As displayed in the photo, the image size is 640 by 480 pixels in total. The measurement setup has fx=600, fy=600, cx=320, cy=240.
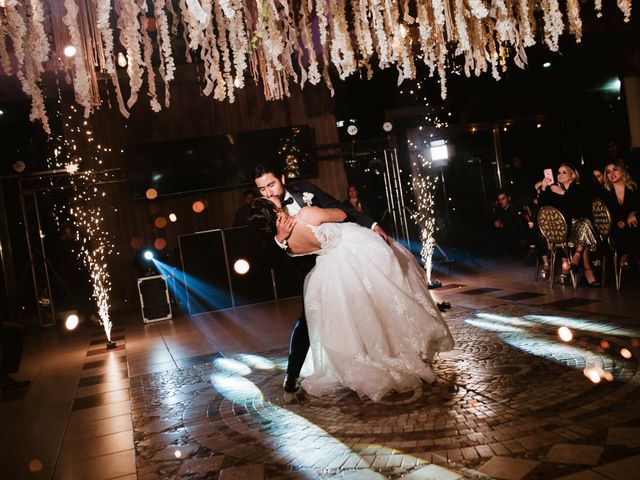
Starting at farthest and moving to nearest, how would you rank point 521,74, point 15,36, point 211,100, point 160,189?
point 521,74 < point 211,100 < point 160,189 < point 15,36

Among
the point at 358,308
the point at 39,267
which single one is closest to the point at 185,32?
the point at 358,308

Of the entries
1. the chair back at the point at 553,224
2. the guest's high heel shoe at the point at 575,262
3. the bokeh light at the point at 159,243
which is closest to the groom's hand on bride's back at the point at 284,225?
the chair back at the point at 553,224

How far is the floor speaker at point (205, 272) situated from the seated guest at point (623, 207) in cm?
566

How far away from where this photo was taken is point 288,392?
3922 millimetres

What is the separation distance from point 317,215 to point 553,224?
3.75 metres

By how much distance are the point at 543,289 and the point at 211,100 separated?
7.06m

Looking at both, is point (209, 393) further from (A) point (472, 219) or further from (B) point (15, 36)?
(A) point (472, 219)

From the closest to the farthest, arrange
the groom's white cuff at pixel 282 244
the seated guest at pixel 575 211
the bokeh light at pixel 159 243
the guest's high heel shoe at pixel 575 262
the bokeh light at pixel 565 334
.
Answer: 1. the groom's white cuff at pixel 282 244
2. the bokeh light at pixel 565 334
3. the seated guest at pixel 575 211
4. the guest's high heel shoe at pixel 575 262
5. the bokeh light at pixel 159 243

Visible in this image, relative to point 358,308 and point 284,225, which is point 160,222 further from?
point 358,308

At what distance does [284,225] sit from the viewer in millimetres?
3570

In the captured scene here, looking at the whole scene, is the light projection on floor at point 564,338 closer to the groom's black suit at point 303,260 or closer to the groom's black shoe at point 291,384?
the groom's black suit at point 303,260

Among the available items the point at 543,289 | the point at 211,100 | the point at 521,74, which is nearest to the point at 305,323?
the point at 543,289

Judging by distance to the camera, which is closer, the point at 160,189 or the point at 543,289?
the point at 543,289

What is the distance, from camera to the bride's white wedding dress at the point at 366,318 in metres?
3.47
